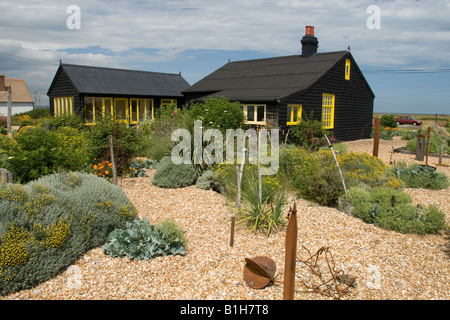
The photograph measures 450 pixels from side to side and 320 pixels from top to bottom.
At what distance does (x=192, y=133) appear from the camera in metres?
8.61

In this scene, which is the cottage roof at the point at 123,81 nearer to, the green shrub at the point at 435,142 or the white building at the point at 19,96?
the green shrub at the point at 435,142

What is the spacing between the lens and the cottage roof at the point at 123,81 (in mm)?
19203

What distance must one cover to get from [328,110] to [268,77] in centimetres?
365

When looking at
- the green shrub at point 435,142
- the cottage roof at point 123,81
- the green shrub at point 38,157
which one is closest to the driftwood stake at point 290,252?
the green shrub at point 38,157

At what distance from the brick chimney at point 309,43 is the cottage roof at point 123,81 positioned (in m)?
8.21

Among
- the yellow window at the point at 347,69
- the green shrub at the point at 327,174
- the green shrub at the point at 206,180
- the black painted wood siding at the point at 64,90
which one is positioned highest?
the yellow window at the point at 347,69

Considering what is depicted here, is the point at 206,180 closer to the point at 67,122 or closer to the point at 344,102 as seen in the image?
the point at 67,122

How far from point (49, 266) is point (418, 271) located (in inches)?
165

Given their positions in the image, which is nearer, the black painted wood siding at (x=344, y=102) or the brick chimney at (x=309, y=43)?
the black painted wood siding at (x=344, y=102)

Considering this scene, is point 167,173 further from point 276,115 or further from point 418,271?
point 276,115

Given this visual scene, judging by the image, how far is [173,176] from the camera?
300 inches

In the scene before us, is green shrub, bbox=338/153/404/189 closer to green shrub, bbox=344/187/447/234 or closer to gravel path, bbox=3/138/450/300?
green shrub, bbox=344/187/447/234

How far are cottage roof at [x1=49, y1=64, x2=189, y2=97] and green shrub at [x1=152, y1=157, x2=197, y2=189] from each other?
12.9 metres
